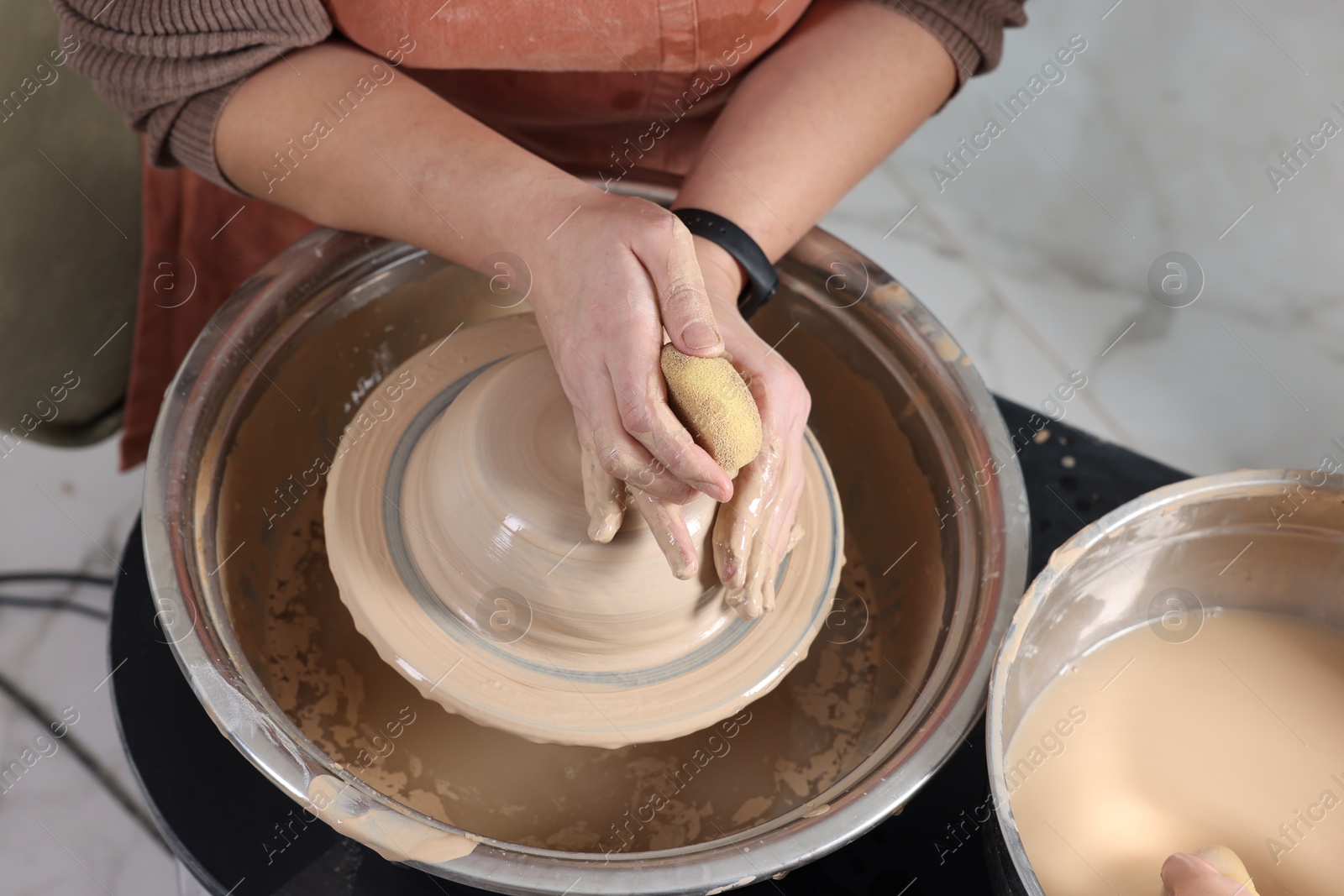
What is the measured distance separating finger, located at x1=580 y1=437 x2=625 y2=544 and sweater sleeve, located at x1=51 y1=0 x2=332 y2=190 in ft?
1.61

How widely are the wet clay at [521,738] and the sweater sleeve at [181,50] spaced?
24 centimetres

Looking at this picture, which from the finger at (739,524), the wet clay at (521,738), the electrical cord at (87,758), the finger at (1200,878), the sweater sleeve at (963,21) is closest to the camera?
the finger at (1200,878)

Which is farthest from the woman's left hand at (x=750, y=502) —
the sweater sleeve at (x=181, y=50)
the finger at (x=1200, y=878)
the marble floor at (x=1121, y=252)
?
the marble floor at (x=1121, y=252)

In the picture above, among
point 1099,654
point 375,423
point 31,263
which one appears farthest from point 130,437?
point 1099,654

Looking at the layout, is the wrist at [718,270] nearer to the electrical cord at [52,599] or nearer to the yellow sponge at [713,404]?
the yellow sponge at [713,404]

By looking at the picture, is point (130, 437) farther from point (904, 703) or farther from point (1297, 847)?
point (1297, 847)

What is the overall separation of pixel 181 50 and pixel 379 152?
184 millimetres

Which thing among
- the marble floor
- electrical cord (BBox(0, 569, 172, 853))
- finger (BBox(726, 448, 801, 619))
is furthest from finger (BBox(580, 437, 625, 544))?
the marble floor

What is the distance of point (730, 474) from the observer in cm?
79

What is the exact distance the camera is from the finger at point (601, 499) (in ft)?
2.64

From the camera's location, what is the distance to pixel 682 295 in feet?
2.49

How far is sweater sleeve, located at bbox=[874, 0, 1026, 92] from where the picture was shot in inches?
42.5

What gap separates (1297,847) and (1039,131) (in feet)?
5.58

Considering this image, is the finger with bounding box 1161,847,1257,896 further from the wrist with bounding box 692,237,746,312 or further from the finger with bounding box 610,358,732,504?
the wrist with bounding box 692,237,746,312
